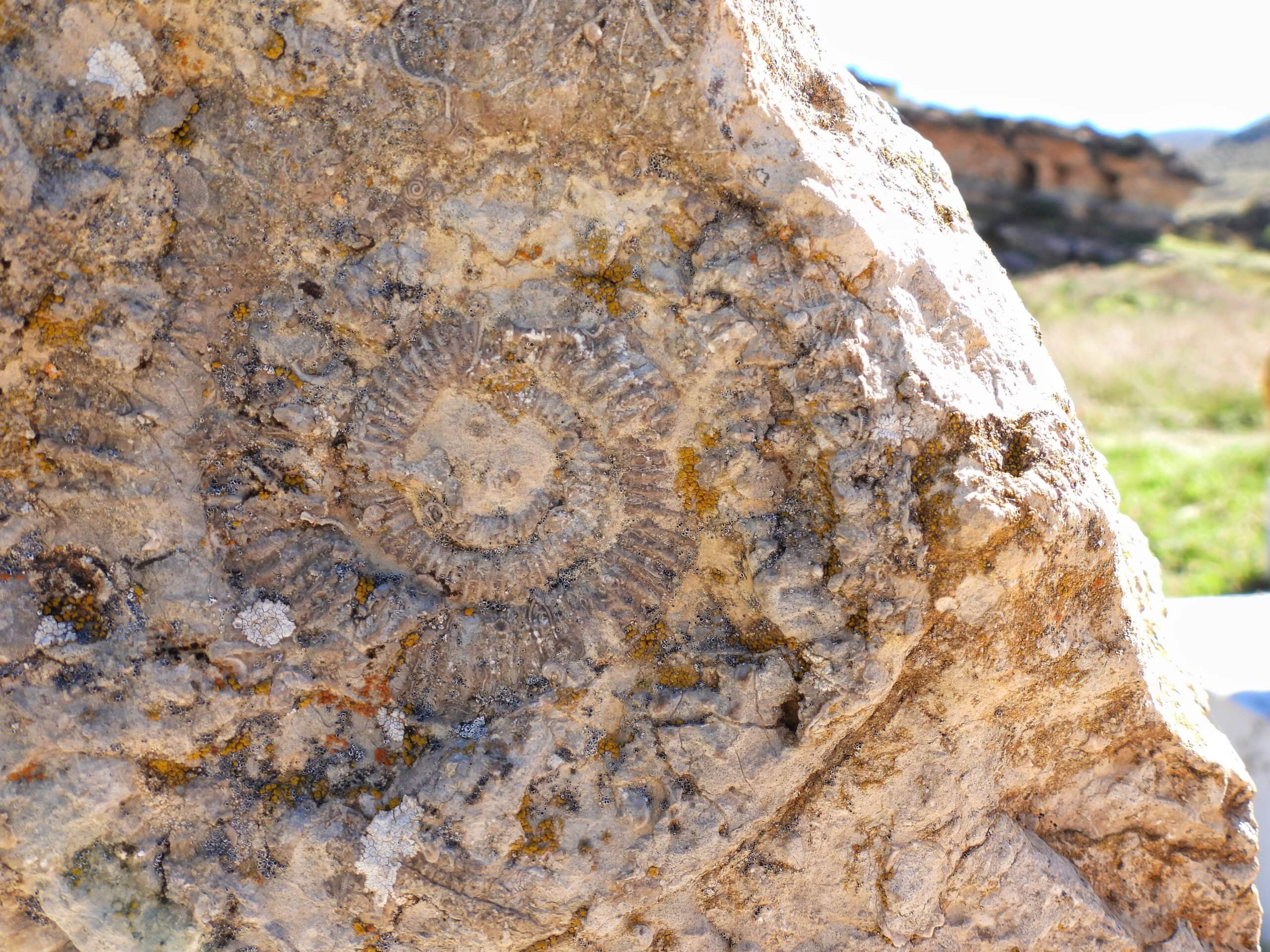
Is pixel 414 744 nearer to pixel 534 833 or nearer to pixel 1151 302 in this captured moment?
pixel 534 833

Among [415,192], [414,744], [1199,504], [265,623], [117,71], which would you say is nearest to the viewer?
[117,71]

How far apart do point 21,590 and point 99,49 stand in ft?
3.30

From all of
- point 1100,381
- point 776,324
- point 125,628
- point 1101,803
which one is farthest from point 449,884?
point 1100,381

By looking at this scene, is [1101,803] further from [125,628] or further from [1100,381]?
[1100,381]

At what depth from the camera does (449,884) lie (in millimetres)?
2039

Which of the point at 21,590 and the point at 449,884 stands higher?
the point at 21,590

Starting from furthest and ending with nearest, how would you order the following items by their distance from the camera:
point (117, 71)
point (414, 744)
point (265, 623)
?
1. point (414, 744)
2. point (265, 623)
3. point (117, 71)

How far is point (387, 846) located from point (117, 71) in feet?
5.03

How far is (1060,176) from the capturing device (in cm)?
1981

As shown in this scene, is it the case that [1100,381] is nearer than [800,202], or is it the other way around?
[800,202]

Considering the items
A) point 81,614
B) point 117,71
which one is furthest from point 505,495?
point 117,71

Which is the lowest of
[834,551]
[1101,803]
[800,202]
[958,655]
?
[1101,803]

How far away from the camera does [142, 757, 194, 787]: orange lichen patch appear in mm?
1998

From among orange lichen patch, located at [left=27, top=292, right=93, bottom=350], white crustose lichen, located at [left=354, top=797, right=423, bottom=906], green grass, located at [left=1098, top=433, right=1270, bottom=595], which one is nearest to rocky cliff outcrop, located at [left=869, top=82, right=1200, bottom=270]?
green grass, located at [left=1098, top=433, right=1270, bottom=595]
